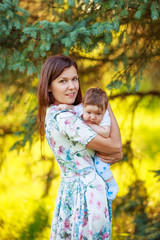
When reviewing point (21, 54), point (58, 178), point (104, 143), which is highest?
point (21, 54)

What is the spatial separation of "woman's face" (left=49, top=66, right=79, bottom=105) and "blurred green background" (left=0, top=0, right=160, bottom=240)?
0.31 m

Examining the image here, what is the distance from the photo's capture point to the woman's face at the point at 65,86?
202 cm

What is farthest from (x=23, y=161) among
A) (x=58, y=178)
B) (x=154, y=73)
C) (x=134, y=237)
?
(x=154, y=73)

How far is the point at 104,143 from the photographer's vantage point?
6.23 feet

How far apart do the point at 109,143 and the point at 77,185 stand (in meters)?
0.34

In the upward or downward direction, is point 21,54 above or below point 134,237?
above

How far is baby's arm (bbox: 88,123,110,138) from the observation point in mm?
1912

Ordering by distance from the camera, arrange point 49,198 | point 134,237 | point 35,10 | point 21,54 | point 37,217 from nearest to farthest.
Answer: point 21,54 → point 35,10 → point 37,217 → point 134,237 → point 49,198

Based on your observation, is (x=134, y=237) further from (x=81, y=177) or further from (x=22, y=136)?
(x=81, y=177)

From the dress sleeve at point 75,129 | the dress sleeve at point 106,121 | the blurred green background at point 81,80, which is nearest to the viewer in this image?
the dress sleeve at point 75,129

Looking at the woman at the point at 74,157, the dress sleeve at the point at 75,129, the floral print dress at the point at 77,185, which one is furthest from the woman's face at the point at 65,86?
the dress sleeve at the point at 75,129

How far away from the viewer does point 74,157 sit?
1934 mm

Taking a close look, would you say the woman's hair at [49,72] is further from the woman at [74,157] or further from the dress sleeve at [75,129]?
the dress sleeve at [75,129]

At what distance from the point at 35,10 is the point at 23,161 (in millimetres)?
2730
